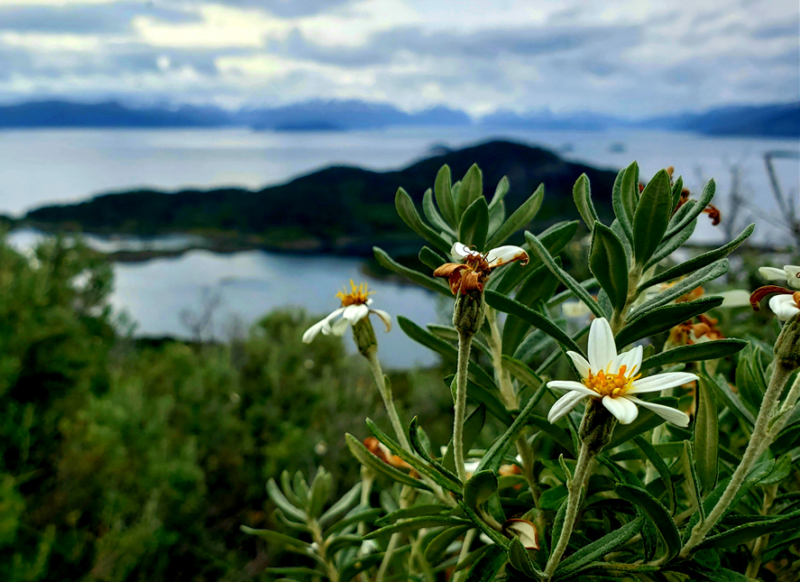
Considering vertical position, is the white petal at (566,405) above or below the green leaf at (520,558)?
above

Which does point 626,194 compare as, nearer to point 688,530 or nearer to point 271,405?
point 688,530

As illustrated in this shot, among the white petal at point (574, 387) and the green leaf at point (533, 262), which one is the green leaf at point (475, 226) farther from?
the white petal at point (574, 387)

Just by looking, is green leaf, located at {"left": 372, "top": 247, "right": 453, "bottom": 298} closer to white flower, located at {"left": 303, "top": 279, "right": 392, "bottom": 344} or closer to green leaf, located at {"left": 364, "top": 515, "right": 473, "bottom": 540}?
white flower, located at {"left": 303, "top": 279, "right": 392, "bottom": 344}

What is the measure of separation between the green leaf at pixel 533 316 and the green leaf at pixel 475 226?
53 mm

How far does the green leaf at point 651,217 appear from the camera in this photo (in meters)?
0.31

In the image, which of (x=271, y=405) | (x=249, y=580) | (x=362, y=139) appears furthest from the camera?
(x=362, y=139)

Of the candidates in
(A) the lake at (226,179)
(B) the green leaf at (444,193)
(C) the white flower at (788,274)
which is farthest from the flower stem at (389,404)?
(A) the lake at (226,179)

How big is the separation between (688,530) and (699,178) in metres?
3.59

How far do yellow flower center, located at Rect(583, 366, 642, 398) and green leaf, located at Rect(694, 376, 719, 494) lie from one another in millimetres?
58

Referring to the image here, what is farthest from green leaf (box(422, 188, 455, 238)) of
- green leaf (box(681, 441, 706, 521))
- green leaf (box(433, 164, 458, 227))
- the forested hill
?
the forested hill

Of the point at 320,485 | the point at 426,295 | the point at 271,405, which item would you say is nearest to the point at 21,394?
the point at 271,405

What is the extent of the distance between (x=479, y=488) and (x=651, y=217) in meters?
0.18

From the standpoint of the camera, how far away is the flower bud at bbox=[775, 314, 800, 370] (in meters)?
0.27

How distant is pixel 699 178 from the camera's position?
3.39m
